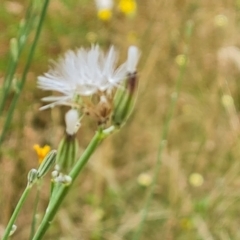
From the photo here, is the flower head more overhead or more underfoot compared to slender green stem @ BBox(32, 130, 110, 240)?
more overhead

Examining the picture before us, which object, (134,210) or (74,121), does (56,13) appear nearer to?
(134,210)

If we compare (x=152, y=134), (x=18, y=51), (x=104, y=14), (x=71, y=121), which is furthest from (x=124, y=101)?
(x=104, y=14)

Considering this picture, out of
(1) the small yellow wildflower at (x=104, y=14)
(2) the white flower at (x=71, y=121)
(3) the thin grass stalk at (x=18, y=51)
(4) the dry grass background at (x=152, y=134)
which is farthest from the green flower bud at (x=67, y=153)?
(1) the small yellow wildflower at (x=104, y=14)

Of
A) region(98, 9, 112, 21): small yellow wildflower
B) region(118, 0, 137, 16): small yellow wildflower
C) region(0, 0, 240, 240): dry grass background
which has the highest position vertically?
region(118, 0, 137, 16): small yellow wildflower

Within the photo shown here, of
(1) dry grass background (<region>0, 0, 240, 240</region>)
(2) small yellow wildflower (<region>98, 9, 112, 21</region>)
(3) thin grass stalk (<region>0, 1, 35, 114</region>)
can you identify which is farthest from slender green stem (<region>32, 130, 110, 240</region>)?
(2) small yellow wildflower (<region>98, 9, 112, 21</region>)

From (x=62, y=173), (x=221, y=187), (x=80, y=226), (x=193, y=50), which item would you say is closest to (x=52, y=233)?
(x=80, y=226)

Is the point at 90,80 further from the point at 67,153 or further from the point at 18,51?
the point at 18,51

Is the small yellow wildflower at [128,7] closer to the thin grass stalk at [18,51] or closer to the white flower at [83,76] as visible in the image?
the thin grass stalk at [18,51]

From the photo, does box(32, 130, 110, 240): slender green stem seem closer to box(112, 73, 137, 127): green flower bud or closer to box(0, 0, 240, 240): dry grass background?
box(112, 73, 137, 127): green flower bud
